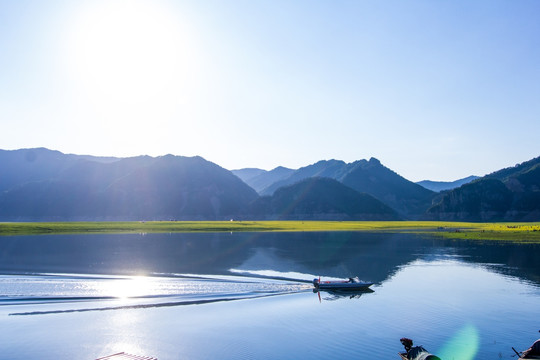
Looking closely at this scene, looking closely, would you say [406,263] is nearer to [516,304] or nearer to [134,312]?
[516,304]

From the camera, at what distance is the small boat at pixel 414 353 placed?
23.6 m

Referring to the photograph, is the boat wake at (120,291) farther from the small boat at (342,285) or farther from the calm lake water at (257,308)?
the small boat at (342,285)

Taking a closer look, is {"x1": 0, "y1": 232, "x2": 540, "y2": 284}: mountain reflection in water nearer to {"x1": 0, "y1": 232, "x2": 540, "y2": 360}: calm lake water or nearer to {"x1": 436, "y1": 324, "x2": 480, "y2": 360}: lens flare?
{"x1": 0, "y1": 232, "x2": 540, "y2": 360}: calm lake water

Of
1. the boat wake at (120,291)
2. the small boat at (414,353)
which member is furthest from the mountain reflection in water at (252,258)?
the small boat at (414,353)

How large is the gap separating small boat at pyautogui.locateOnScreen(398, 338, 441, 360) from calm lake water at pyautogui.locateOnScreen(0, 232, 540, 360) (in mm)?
1052

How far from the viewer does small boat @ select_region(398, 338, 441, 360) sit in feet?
77.5

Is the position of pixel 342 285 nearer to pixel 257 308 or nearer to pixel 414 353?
pixel 257 308

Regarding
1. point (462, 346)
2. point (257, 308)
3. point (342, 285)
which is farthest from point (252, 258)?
point (462, 346)

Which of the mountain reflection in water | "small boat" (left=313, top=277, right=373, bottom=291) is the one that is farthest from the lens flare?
the mountain reflection in water

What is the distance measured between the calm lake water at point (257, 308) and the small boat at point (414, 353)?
1052 millimetres

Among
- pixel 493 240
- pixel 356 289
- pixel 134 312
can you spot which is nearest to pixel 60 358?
pixel 134 312

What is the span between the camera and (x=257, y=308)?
128 ft

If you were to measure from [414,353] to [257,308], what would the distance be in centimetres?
1754

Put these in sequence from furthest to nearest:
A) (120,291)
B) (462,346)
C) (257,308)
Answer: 1. (120,291)
2. (257,308)
3. (462,346)
